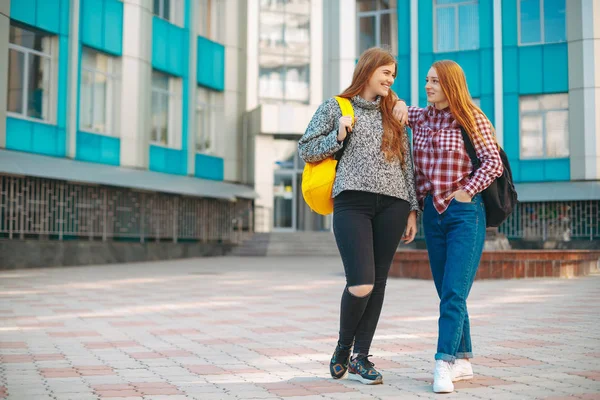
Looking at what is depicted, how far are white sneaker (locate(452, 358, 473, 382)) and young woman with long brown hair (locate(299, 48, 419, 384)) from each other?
454 mm

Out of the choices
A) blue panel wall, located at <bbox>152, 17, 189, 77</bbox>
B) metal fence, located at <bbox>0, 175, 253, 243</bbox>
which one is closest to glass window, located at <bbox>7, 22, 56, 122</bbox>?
metal fence, located at <bbox>0, 175, 253, 243</bbox>

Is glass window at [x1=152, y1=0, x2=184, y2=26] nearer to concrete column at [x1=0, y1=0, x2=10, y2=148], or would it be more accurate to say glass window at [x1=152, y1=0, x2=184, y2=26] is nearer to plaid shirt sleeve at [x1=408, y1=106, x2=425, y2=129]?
concrete column at [x1=0, y1=0, x2=10, y2=148]

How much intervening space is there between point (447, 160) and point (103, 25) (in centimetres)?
2073

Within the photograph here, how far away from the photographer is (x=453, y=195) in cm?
455

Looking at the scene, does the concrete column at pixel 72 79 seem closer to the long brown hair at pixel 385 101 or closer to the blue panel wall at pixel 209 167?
the blue panel wall at pixel 209 167

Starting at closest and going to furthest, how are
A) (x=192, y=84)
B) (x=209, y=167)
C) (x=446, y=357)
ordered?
(x=446, y=357) < (x=192, y=84) < (x=209, y=167)

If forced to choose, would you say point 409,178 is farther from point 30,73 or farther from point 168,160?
point 168,160

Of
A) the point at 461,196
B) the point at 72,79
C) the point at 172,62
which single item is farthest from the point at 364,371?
the point at 172,62

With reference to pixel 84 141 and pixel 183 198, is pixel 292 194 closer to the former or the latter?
pixel 183 198

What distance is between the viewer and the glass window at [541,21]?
28.7 metres

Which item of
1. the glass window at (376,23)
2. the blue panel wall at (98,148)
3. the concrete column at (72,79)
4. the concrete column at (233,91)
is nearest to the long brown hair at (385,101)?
the concrete column at (72,79)

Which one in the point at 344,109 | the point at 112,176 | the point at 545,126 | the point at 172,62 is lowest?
the point at 344,109

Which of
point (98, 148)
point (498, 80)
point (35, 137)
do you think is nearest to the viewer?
point (35, 137)

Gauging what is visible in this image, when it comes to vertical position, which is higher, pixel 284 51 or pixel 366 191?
pixel 284 51
